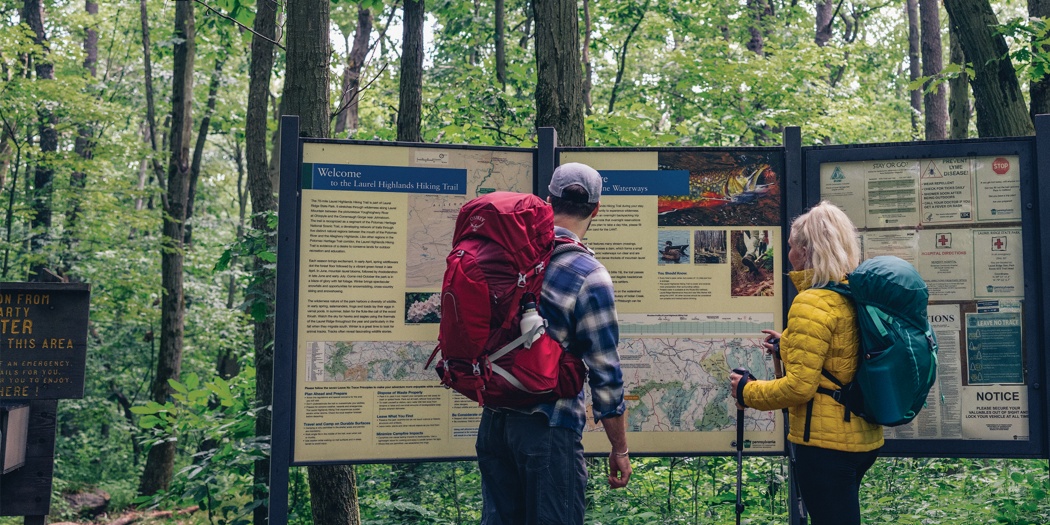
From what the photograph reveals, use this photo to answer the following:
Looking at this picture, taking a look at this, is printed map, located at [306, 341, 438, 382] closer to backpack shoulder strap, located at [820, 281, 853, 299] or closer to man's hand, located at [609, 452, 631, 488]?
man's hand, located at [609, 452, 631, 488]

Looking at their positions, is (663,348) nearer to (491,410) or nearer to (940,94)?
(491,410)

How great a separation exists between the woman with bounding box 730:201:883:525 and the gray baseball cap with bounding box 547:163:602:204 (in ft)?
2.99

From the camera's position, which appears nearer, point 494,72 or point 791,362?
point 791,362

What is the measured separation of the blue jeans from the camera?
10.2 ft

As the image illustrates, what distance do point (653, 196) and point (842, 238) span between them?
1253 mm

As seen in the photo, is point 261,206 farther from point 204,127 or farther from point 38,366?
point 204,127

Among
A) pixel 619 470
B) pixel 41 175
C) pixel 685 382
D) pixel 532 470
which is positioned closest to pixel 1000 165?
pixel 685 382

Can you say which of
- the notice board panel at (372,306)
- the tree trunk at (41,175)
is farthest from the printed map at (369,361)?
the tree trunk at (41,175)

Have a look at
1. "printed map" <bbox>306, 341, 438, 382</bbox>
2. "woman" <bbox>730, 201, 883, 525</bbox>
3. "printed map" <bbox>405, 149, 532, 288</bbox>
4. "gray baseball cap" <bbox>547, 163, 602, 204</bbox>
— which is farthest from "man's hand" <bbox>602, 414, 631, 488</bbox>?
"printed map" <bbox>405, 149, 532, 288</bbox>

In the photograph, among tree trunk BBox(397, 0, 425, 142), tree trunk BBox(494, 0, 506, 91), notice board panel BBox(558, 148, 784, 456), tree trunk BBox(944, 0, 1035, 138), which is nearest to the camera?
notice board panel BBox(558, 148, 784, 456)

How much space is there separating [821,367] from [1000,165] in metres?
1.91

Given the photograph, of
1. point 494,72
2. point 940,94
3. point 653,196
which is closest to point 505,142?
point 494,72

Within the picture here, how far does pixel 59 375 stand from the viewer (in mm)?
5148

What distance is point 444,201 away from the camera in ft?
14.5
